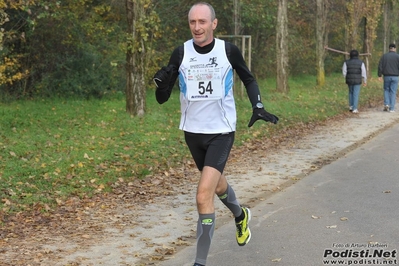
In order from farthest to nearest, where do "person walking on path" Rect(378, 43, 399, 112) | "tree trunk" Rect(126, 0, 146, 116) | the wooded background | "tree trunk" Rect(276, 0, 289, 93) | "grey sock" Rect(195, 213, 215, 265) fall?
"tree trunk" Rect(276, 0, 289, 93), "person walking on path" Rect(378, 43, 399, 112), the wooded background, "tree trunk" Rect(126, 0, 146, 116), "grey sock" Rect(195, 213, 215, 265)

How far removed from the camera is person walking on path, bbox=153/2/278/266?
5.89 meters

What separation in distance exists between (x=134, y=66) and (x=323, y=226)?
9.21 meters

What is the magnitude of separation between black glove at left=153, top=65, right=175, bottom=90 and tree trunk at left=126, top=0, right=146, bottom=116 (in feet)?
32.5

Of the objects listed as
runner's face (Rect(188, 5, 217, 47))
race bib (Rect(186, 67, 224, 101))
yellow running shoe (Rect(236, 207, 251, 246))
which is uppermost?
runner's face (Rect(188, 5, 217, 47))

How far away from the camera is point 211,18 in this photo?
5.94m

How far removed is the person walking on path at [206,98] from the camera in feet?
19.3

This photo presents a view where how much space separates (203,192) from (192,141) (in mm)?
511

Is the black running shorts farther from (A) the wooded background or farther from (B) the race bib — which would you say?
(A) the wooded background

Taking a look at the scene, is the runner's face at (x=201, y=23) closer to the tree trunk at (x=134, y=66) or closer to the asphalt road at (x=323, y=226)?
the asphalt road at (x=323, y=226)

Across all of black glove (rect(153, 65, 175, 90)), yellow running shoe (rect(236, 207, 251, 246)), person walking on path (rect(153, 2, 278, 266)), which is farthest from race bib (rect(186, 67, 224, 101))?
yellow running shoe (rect(236, 207, 251, 246))

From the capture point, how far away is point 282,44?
25.4 m

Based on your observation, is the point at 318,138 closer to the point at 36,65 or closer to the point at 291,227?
the point at 291,227

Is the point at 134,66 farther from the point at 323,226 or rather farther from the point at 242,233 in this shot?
the point at 242,233

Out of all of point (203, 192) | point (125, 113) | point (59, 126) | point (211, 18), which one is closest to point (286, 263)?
point (203, 192)
